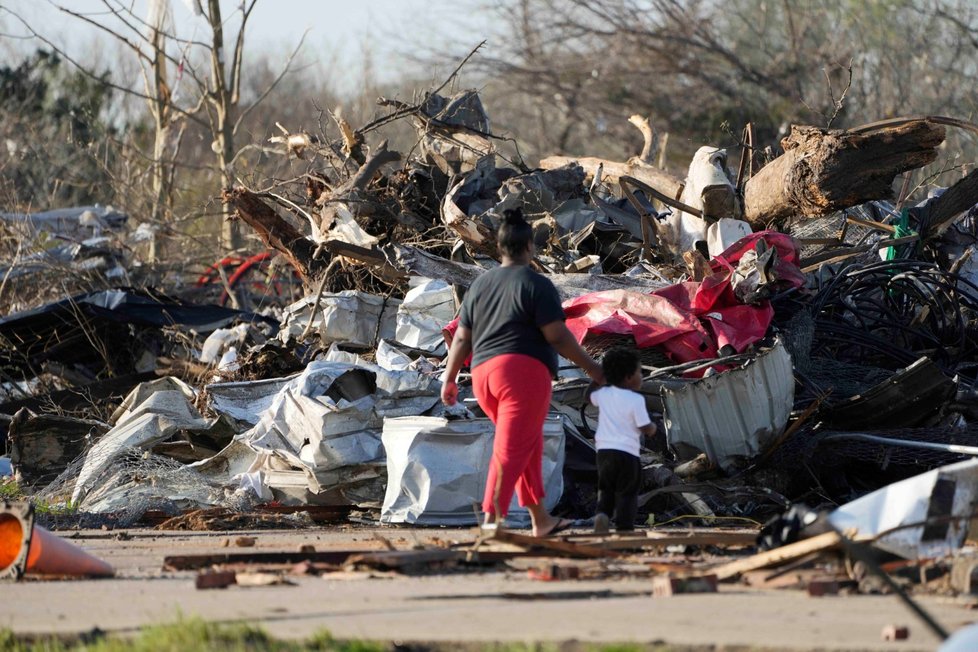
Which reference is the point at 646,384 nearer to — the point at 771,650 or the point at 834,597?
the point at 834,597

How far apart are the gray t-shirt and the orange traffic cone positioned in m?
2.17

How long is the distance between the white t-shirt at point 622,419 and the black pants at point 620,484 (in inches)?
1.8

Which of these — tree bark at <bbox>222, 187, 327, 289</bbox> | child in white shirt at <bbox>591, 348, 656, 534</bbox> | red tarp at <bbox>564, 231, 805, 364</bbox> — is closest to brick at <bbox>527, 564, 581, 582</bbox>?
child in white shirt at <bbox>591, 348, 656, 534</bbox>

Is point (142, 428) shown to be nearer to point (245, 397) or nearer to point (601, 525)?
point (245, 397)

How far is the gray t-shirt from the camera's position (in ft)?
20.5

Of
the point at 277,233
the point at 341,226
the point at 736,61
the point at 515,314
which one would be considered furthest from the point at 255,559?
the point at 736,61

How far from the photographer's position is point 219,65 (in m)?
17.6

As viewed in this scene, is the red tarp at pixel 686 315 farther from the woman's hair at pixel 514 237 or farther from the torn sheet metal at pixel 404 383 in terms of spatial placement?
the woman's hair at pixel 514 237

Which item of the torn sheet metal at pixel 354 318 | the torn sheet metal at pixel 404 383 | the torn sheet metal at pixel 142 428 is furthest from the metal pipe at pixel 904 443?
the torn sheet metal at pixel 142 428

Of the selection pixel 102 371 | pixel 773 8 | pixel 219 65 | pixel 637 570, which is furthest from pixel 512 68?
pixel 637 570

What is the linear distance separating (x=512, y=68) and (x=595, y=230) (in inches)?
732

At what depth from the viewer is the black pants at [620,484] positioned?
6.49m

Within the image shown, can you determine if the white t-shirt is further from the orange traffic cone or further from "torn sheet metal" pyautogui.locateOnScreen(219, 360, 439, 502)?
the orange traffic cone

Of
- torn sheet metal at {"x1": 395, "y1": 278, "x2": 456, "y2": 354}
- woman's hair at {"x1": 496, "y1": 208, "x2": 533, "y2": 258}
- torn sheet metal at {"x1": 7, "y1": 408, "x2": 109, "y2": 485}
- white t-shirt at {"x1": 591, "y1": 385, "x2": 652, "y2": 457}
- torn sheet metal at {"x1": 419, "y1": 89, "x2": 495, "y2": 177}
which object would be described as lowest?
torn sheet metal at {"x1": 7, "y1": 408, "x2": 109, "y2": 485}
